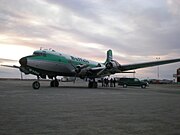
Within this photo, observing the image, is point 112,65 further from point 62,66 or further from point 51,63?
point 51,63

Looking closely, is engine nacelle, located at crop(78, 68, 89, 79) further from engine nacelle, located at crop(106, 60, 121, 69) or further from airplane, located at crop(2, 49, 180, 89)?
engine nacelle, located at crop(106, 60, 121, 69)

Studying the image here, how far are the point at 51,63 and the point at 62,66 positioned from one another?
5.87 ft

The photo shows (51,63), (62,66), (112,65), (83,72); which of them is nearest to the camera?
(51,63)

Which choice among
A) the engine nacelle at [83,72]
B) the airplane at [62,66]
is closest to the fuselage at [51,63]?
the airplane at [62,66]

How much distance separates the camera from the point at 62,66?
29.3 metres

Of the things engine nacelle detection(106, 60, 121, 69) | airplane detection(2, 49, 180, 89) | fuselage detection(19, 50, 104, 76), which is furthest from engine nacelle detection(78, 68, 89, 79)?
engine nacelle detection(106, 60, 121, 69)

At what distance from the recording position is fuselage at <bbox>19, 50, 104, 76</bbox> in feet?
84.1

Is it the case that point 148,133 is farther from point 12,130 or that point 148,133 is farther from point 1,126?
point 1,126

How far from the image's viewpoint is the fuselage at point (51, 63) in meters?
25.6

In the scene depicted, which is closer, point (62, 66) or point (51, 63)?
point (51, 63)

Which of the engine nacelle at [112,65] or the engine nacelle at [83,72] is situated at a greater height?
the engine nacelle at [112,65]

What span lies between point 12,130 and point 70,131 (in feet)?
4.13

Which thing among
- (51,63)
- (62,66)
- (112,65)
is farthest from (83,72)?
(51,63)

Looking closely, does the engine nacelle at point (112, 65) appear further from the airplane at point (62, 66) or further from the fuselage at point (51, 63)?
the fuselage at point (51, 63)
